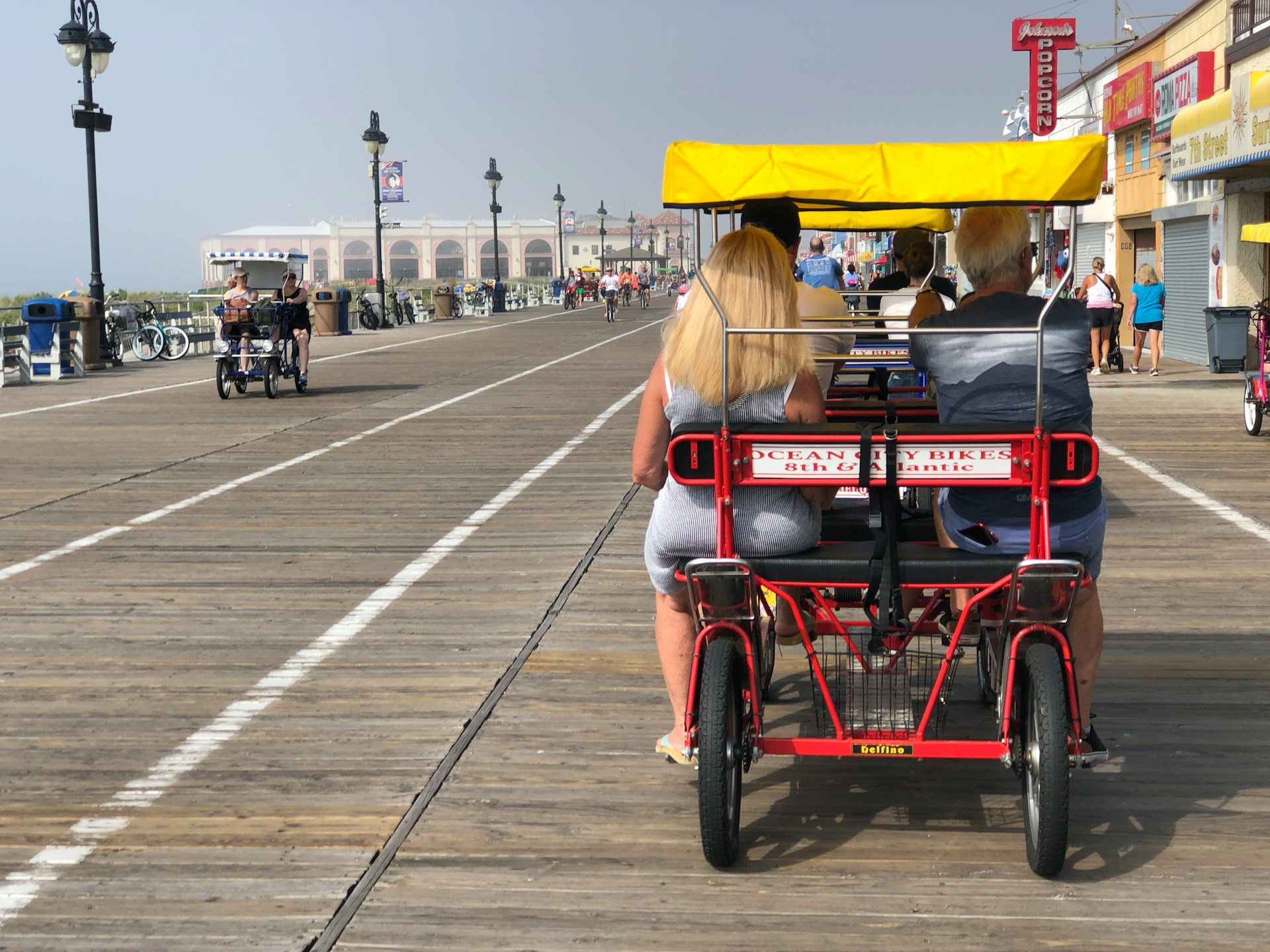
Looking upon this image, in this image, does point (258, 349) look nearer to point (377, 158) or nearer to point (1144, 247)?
point (1144, 247)

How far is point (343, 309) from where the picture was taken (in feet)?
142

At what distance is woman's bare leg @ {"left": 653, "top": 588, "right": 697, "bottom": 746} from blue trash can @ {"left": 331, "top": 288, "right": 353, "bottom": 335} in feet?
A: 127

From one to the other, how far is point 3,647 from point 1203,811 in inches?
200

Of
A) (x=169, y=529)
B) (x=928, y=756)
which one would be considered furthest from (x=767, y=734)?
(x=169, y=529)

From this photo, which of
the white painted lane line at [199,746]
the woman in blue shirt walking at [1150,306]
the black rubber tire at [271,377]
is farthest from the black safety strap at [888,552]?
the woman in blue shirt walking at [1150,306]

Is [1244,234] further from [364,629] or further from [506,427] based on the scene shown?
[364,629]

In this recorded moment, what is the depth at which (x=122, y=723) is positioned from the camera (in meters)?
5.87

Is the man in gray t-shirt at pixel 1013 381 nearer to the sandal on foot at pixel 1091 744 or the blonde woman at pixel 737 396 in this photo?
the blonde woman at pixel 737 396

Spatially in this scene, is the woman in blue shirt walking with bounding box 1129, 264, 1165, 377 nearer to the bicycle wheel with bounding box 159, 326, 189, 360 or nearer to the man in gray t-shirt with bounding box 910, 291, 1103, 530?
the bicycle wheel with bounding box 159, 326, 189, 360

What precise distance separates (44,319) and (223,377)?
20.2 feet

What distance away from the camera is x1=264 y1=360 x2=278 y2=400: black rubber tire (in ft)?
69.4

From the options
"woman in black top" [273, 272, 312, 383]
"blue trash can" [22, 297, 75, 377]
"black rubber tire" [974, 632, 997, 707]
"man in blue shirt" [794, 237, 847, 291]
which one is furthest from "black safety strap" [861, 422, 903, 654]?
"blue trash can" [22, 297, 75, 377]

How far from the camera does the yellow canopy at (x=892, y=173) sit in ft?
15.8

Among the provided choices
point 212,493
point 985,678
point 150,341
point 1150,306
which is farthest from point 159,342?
point 985,678
